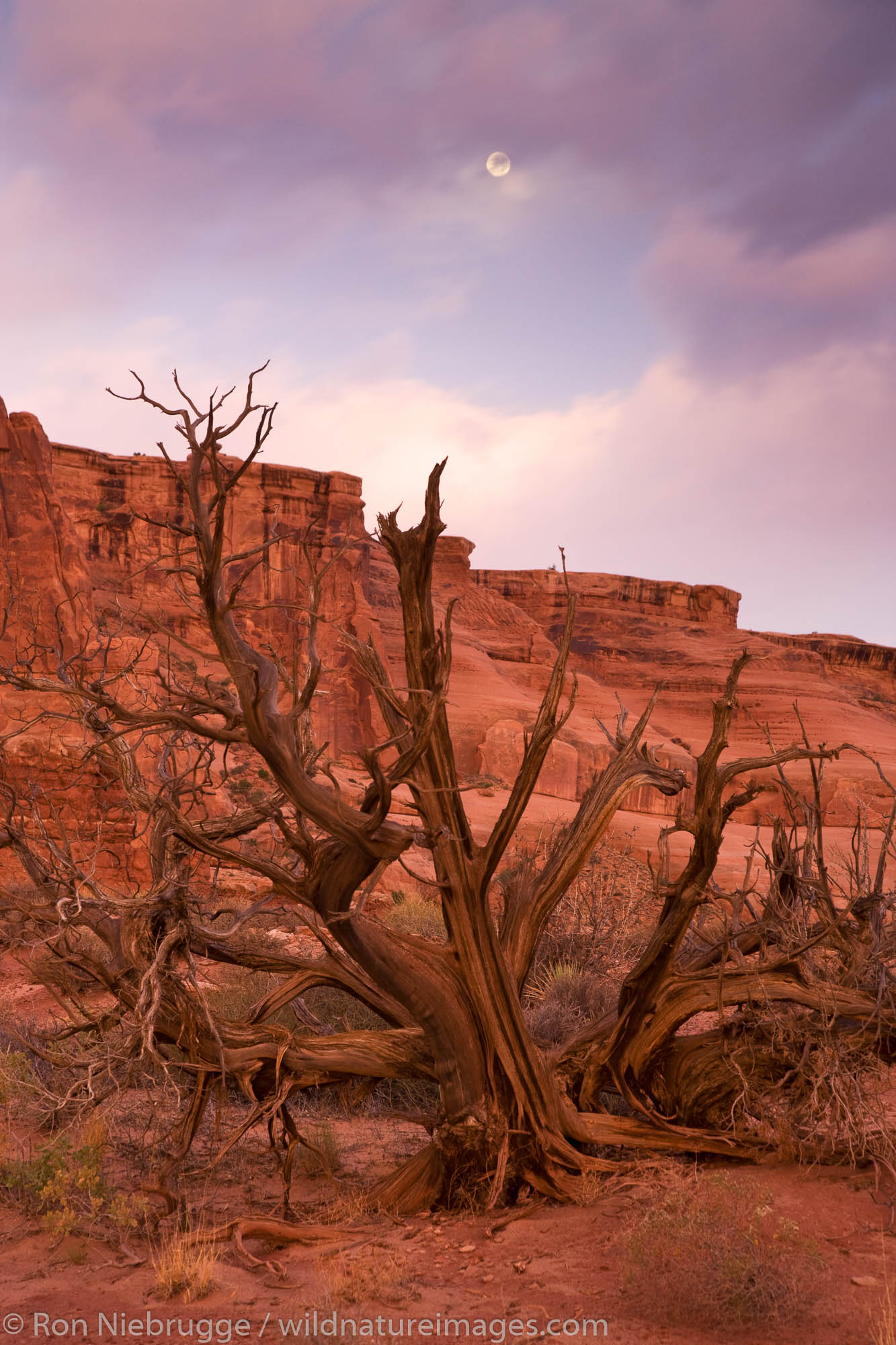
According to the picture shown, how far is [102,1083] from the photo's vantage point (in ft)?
17.7

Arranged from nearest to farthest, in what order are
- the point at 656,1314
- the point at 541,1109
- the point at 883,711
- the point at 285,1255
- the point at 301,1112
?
1. the point at 656,1314
2. the point at 285,1255
3. the point at 541,1109
4. the point at 301,1112
5. the point at 883,711

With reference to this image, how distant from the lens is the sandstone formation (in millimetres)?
25344

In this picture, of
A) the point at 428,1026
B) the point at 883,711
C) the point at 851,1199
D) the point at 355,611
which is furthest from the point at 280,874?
the point at 883,711

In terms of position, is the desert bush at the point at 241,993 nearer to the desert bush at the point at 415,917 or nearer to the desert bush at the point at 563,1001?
the desert bush at the point at 563,1001

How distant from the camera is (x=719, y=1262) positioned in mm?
3748

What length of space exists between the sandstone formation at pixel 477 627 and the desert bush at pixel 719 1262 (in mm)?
12282

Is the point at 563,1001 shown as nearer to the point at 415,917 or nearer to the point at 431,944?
the point at 431,944

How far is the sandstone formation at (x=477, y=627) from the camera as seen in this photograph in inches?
998

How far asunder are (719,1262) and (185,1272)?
232 centimetres

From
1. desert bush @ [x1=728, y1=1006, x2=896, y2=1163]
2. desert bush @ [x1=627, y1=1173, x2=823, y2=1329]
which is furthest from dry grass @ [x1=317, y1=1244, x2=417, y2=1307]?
desert bush @ [x1=728, y1=1006, x2=896, y2=1163]

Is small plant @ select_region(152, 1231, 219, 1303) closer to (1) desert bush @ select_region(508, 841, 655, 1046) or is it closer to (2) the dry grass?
(2) the dry grass

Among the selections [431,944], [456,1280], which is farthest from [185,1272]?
[431,944]

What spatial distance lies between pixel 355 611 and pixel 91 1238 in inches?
1394

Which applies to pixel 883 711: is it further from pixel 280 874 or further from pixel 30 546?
pixel 280 874
